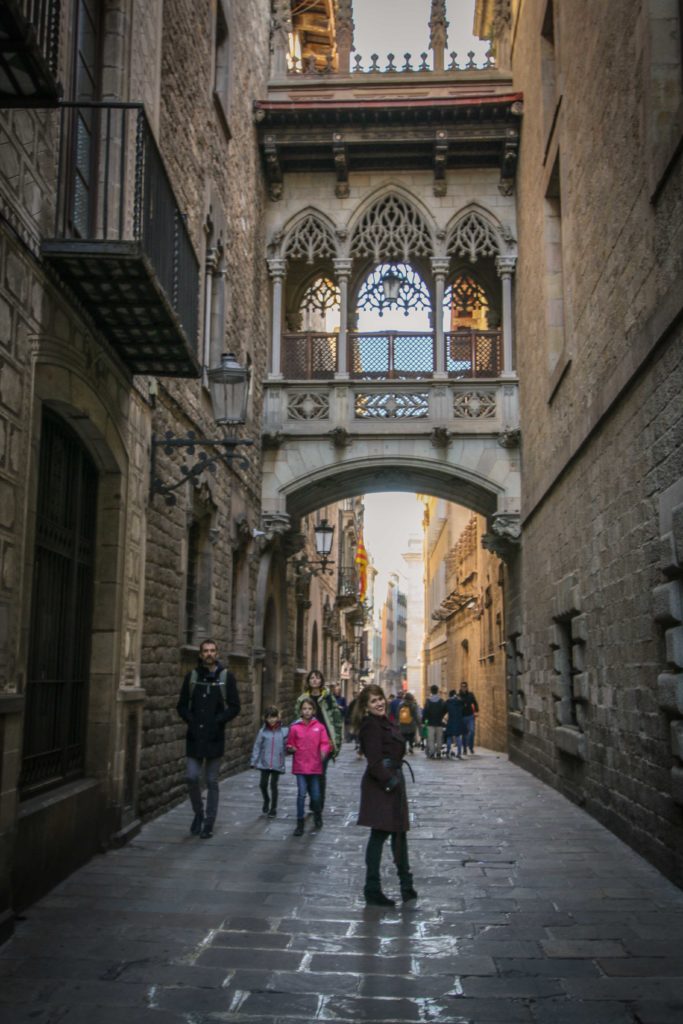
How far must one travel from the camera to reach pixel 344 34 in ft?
62.8

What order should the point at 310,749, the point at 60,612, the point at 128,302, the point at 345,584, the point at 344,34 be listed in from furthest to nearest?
the point at 345,584
the point at 344,34
the point at 310,749
the point at 60,612
the point at 128,302

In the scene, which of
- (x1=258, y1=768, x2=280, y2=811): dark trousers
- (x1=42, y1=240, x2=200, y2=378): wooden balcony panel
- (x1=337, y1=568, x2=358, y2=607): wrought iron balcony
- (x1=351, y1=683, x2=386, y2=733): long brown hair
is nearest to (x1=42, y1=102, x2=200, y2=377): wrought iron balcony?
(x1=42, y1=240, x2=200, y2=378): wooden balcony panel

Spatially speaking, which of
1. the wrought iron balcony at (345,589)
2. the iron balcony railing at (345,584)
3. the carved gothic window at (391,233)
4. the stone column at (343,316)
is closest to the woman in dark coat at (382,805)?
the stone column at (343,316)

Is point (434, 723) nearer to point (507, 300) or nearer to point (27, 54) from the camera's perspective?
point (507, 300)

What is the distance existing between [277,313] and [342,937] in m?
14.0

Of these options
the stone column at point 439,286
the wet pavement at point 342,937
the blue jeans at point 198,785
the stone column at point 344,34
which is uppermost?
the stone column at point 344,34

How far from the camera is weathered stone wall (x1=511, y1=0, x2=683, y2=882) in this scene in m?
7.71

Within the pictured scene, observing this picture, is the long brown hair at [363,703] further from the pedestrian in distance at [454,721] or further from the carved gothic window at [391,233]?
the pedestrian in distance at [454,721]

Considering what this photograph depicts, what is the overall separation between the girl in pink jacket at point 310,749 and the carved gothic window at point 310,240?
1069 centimetres

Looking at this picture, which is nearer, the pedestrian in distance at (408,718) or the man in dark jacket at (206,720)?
the man in dark jacket at (206,720)

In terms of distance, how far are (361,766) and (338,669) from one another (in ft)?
56.4

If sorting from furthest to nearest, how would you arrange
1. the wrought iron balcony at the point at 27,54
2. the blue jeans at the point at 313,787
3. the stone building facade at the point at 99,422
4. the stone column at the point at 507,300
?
the stone column at the point at 507,300, the blue jeans at the point at 313,787, the stone building facade at the point at 99,422, the wrought iron balcony at the point at 27,54

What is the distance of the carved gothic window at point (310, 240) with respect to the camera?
18.6 metres

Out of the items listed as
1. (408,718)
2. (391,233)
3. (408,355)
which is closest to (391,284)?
(391,233)
